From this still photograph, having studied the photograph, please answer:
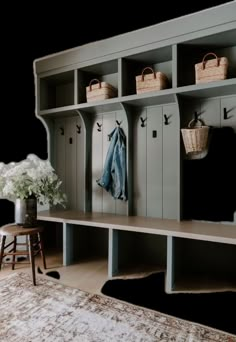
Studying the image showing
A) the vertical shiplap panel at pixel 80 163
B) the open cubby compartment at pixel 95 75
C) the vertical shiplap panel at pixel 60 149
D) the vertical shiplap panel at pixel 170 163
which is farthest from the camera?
the vertical shiplap panel at pixel 60 149

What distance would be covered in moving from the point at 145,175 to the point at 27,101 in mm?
1736

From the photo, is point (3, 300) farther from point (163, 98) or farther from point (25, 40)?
point (25, 40)

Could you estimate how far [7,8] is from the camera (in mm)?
2830

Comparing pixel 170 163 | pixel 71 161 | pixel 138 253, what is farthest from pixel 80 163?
pixel 138 253

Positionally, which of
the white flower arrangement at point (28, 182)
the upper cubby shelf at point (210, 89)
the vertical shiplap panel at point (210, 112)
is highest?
the upper cubby shelf at point (210, 89)

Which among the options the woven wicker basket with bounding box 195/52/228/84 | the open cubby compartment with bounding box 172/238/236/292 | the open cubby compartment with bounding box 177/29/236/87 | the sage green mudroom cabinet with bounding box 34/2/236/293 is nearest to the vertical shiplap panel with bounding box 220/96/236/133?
Result: the sage green mudroom cabinet with bounding box 34/2/236/293

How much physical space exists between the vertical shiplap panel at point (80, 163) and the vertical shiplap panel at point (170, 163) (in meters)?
1.03

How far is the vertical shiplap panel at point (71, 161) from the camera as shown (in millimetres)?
3393

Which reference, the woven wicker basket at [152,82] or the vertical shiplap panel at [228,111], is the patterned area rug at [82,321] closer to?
the vertical shiplap panel at [228,111]

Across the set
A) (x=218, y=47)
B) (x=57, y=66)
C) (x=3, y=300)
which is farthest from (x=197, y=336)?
(x=57, y=66)

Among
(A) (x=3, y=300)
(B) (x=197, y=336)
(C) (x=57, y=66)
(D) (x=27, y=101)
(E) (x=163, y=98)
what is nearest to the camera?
(B) (x=197, y=336)

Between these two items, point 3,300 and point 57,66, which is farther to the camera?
point 57,66

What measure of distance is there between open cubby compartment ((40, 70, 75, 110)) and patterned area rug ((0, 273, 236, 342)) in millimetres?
2197

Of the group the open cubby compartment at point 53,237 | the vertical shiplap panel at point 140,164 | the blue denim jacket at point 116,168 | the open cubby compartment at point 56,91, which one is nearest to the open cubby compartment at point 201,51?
the vertical shiplap panel at point 140,164
